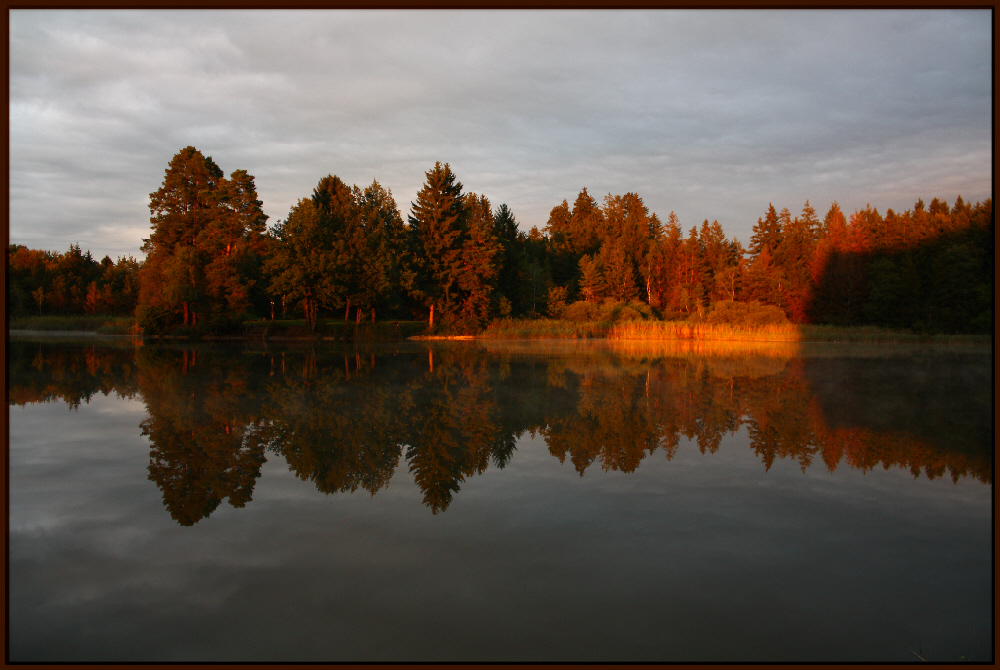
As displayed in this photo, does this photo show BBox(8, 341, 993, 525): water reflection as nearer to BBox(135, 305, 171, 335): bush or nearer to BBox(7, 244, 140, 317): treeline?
BBox(135, 305, 171, 335): bush

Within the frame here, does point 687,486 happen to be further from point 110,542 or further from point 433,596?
point 110,542

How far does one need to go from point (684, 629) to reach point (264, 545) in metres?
2.77

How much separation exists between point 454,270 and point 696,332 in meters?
15.8

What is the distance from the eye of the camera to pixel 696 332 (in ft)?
119

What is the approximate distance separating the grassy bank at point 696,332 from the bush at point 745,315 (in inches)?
101

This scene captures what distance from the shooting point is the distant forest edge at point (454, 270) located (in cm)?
3575

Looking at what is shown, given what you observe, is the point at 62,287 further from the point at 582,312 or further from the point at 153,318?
the point at 582,312

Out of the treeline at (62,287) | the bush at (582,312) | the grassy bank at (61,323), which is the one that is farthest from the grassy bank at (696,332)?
the treeline at (62,287)

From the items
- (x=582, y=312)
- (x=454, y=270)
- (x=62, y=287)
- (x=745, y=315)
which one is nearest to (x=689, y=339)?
(x=745, y=315)

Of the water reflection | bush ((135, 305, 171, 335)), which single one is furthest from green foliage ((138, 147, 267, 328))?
the water reflection

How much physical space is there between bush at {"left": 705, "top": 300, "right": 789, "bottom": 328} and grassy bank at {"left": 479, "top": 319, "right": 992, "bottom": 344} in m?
2.57

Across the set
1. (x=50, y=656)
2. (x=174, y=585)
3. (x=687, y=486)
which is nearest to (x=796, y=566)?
(x=687, y=486)

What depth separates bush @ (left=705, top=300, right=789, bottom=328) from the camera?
40469 mm

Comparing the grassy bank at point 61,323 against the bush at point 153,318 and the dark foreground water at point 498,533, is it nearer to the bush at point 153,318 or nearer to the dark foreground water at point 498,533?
the bush at point 153,318
